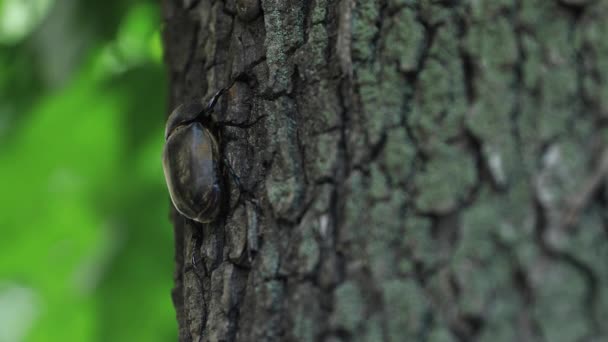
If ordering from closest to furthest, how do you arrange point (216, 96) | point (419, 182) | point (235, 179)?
point (419, 182)
point (235, 179)
point (216, 96)

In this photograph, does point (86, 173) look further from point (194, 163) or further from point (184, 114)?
point (194, 163)

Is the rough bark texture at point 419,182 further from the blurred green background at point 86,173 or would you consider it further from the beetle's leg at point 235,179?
the blurred green background at point 86,173

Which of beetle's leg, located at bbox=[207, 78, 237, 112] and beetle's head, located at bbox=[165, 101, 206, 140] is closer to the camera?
beetle's leg, located at bbox=[207, 78, 237, 112]

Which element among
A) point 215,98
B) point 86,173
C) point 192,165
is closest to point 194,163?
point 192,165

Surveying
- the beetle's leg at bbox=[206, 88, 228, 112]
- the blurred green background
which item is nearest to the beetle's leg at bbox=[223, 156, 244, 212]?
the beetle's leg at bbox=[206, 88, 228, 112]

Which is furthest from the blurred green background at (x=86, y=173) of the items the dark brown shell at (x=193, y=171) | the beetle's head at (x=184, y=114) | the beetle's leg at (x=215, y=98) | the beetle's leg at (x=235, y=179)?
the beetle's leg at (x=235, y=179)

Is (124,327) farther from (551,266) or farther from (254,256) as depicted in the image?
(551,266)

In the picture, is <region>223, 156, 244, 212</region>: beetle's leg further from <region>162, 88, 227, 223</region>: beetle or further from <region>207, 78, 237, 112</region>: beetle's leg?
<region>207, 78, 237, 112</region>: beetle's leg
